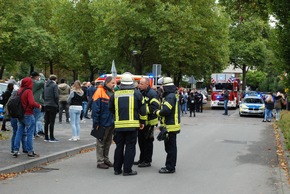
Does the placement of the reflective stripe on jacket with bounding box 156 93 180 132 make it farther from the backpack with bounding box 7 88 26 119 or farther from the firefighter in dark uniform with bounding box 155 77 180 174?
the backpack with bounding box 7 88 26 119

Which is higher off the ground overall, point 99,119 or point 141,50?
point 141,50

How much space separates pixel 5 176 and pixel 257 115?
25.2 metres

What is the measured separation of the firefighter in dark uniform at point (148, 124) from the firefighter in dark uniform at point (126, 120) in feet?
1.88

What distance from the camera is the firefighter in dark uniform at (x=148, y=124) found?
9211 mm

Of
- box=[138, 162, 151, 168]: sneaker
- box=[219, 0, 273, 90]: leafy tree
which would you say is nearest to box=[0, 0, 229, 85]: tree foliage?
box=[219, 0, 273, 90]: leafy tree

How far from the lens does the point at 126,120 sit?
8.47 meters

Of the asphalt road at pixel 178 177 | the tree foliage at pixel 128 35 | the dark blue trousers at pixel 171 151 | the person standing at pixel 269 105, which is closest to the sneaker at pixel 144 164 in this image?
the asphalt road at pixel 178 177

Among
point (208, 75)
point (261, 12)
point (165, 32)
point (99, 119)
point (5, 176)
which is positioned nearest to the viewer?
point (5, 176)

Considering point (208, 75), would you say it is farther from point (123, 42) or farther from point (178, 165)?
point (178, 165)

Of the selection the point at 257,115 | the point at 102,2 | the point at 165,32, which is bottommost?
the point at 257,115

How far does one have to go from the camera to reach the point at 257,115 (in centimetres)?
3117

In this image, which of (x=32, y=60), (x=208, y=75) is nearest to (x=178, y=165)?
(x=32, y=60)

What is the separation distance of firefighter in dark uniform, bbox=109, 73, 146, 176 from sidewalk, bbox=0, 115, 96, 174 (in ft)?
6.51

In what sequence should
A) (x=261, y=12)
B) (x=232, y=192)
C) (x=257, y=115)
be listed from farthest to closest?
1. (x=257, y=115)
2. (x=261, y=12)
3. (x=232, y=192)
